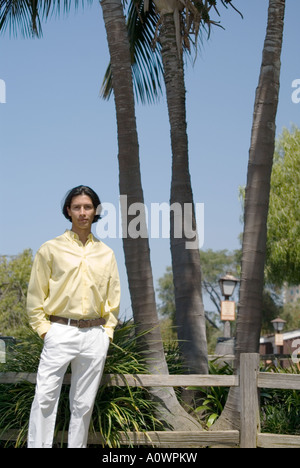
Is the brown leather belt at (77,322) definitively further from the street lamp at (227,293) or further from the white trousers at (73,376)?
the street lamp at (227,293)

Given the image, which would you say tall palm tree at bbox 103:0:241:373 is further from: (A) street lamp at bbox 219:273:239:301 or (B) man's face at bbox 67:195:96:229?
(A) street lamp at bbox 219:273:239:301

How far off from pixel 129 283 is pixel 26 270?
1072 inches

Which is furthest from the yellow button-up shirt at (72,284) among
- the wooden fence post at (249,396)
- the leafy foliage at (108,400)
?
the wooden fence post at (249,396)

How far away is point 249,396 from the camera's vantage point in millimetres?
5918

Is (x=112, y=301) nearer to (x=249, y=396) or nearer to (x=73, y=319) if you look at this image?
(x=73, y=319)

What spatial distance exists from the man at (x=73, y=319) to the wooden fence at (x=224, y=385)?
2.84 feet

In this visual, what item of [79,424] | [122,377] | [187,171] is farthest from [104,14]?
[79,424]

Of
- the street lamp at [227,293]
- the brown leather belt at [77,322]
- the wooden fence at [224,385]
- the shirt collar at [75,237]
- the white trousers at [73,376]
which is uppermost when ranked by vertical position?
the shirt collar at [75,237]

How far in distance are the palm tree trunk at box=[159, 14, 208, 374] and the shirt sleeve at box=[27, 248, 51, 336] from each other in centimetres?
224

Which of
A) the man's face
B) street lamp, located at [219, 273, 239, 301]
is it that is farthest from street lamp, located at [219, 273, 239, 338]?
the man's face

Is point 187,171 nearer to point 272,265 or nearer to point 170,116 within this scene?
point 170,116

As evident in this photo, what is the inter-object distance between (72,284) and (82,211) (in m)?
0.62

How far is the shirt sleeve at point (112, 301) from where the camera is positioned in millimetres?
4926

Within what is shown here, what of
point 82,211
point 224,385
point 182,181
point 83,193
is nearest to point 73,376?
point 82,211
